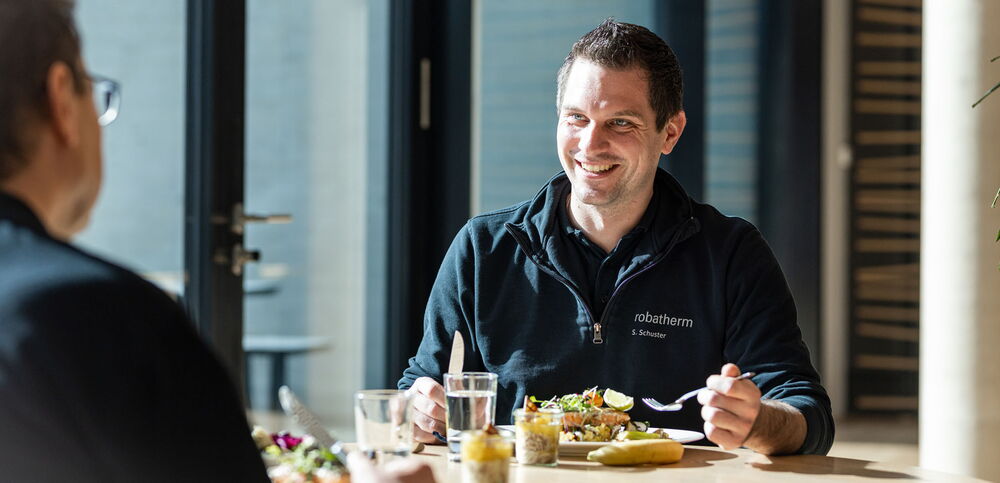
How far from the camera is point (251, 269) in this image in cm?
342

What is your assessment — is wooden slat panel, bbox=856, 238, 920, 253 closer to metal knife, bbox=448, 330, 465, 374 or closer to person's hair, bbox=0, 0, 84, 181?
metal knife, bbox=448, 330, 465, 374

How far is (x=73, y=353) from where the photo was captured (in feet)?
2.50

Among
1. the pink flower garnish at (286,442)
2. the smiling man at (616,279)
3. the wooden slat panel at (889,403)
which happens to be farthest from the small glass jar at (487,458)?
the wooden slat panel at (889,403)

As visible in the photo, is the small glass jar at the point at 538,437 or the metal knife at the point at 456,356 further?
the metal knife at the point at 456,356

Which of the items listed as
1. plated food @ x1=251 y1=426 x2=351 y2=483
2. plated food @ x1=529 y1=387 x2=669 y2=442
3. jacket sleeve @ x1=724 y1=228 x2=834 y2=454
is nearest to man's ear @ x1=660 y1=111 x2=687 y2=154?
jacket sleeve @ x1=724 y1=228 x2=834 y2=454

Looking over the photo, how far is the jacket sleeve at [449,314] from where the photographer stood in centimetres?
200

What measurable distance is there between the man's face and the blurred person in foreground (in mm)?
1280

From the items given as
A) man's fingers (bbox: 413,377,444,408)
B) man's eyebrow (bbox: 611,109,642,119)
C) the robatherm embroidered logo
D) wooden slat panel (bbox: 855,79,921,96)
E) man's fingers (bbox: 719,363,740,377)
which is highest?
wooden slat panel (bbox: 855,79,921,96)

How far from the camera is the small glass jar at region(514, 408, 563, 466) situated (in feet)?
5.01

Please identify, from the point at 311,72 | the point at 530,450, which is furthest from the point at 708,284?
the point at 311,72

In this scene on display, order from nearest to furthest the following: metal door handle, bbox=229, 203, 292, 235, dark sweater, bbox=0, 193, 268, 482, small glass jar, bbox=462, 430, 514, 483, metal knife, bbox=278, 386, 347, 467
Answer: dark sweater, bbox=0, 193, 268, 482 < metal knife, bbox=278, 386, 347, 467 < small glass jar, bbox=462, 430, 514, 483 < metal door handle, bbox=229, 203, 292, 235

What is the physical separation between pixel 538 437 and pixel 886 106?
574 cm

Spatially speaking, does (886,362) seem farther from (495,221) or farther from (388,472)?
(388,472)

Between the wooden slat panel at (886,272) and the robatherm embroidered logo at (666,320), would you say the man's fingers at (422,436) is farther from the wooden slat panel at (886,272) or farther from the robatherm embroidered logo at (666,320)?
the wooden slat panel at (886,272)
